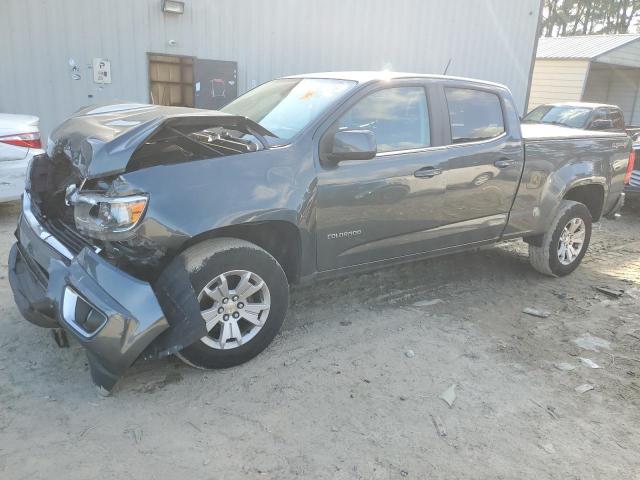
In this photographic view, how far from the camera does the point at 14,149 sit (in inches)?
233

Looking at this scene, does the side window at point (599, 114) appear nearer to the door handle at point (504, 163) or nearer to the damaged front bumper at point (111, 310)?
the door handle at point (504, 163)

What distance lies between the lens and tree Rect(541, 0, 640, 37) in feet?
149

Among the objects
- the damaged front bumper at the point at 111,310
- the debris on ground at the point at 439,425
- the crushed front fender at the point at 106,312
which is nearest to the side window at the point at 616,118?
the debris on ground at the point at 439,425

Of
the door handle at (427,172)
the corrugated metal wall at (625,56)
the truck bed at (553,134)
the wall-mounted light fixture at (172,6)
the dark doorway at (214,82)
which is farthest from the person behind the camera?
the corrugated metal wall at (625,56)

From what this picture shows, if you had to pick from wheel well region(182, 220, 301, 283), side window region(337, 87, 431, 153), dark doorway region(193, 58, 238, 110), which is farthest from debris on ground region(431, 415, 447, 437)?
dark doorway region(193, 58, 238, 110)

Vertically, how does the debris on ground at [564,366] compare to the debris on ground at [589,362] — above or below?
above

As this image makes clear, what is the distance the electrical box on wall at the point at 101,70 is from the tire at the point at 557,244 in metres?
7.30

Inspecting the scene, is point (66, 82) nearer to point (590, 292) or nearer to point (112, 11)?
point (112, 11)

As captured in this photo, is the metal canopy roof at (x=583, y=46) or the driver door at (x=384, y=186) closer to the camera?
→ the driver door at (x=384, y=186)

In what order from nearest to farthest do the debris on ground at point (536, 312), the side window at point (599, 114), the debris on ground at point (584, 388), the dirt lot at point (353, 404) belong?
the dirt lot at point (353, 404) → the debris on ground at point (584, 388) → the debris on ground at point (536, 312) → the side window at point (599, 114)

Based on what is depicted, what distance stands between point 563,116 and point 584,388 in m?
9.07

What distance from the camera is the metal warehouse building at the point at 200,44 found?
8422mm

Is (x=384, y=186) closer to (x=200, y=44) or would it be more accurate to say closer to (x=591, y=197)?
(x=591, y=197)

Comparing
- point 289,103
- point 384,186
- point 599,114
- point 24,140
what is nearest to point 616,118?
point 599,114
